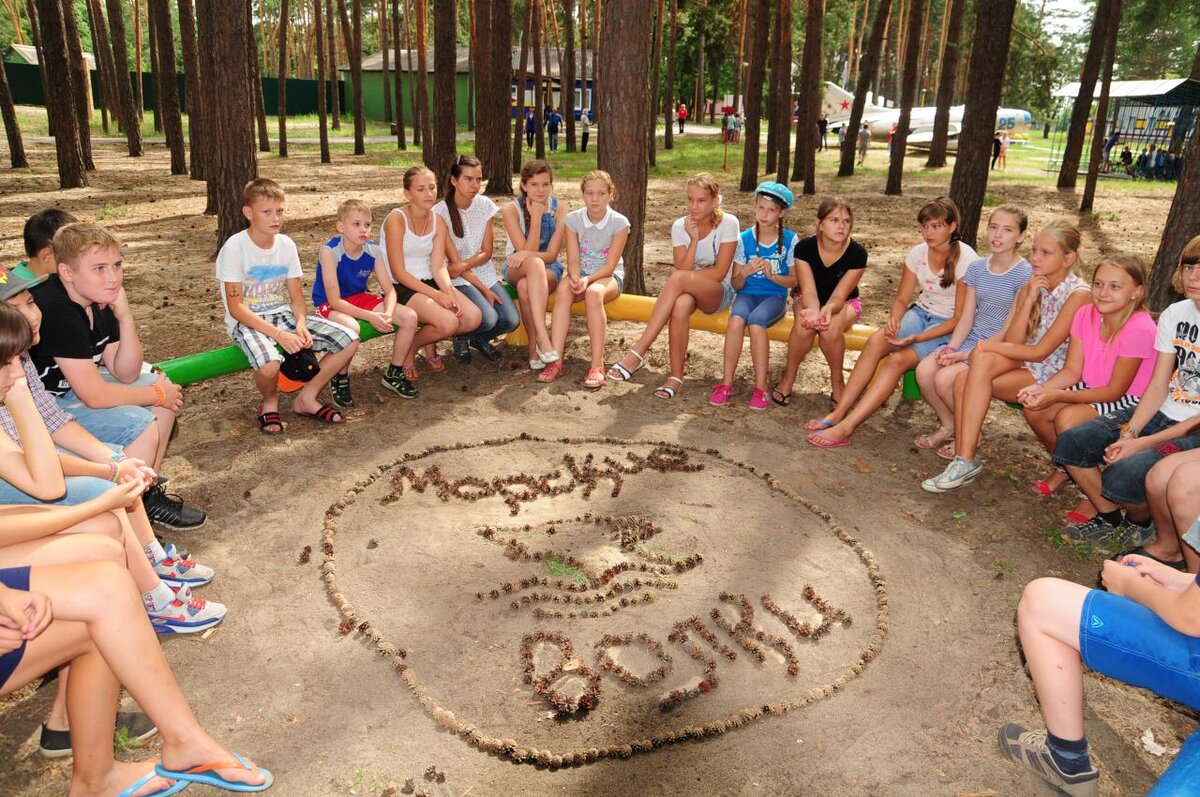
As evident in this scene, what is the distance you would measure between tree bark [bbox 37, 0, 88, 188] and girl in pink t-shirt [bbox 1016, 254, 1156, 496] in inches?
680

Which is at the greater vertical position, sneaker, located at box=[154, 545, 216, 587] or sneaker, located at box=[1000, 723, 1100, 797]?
sneaker, located at box=[154, 545, 216, 587]

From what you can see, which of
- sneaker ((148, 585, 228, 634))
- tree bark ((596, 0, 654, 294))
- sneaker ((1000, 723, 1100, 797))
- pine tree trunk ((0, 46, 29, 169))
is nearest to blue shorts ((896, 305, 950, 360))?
sneaker ((1000, 723, 1100, 797))

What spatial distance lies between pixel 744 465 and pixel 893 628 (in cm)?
185

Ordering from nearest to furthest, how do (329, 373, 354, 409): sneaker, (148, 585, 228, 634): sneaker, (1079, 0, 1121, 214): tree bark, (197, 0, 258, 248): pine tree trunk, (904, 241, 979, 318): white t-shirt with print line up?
(148, 585, 228, 634): sneaker
(904, 241, 979, 318): white t-shirt with print
(329, 373, 354, 409): sneaker
(197, 0, 258, 248): pine tree trunk
(1079, 0, 1121, 214): tree bark

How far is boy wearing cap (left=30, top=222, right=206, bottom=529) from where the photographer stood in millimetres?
4176

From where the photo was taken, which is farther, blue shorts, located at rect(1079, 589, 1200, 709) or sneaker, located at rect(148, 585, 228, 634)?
sneaker, located at rect(148, 585, 228, 634)

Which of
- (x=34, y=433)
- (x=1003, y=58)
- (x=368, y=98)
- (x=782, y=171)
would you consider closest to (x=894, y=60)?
(x=368, y=98)

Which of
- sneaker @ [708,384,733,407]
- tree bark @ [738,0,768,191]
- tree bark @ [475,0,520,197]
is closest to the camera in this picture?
sneaker @ [708,384,733,407]

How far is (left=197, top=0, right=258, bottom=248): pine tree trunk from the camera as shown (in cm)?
955

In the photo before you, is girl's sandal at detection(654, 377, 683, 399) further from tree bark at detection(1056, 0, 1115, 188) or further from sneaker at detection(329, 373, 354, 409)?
tree bark at detection(1056, 0, 1115, 188)

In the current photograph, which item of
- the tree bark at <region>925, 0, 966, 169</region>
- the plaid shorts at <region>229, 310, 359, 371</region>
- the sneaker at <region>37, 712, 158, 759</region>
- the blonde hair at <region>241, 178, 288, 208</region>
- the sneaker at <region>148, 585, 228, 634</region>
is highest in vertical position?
the tree bark at <region>925, 0, 966, 169</region>

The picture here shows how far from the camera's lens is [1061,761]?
3.10 meters

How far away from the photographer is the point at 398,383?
6809 mm

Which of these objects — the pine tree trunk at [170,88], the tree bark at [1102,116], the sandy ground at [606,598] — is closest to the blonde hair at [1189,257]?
the sandy ground at [606,598]
